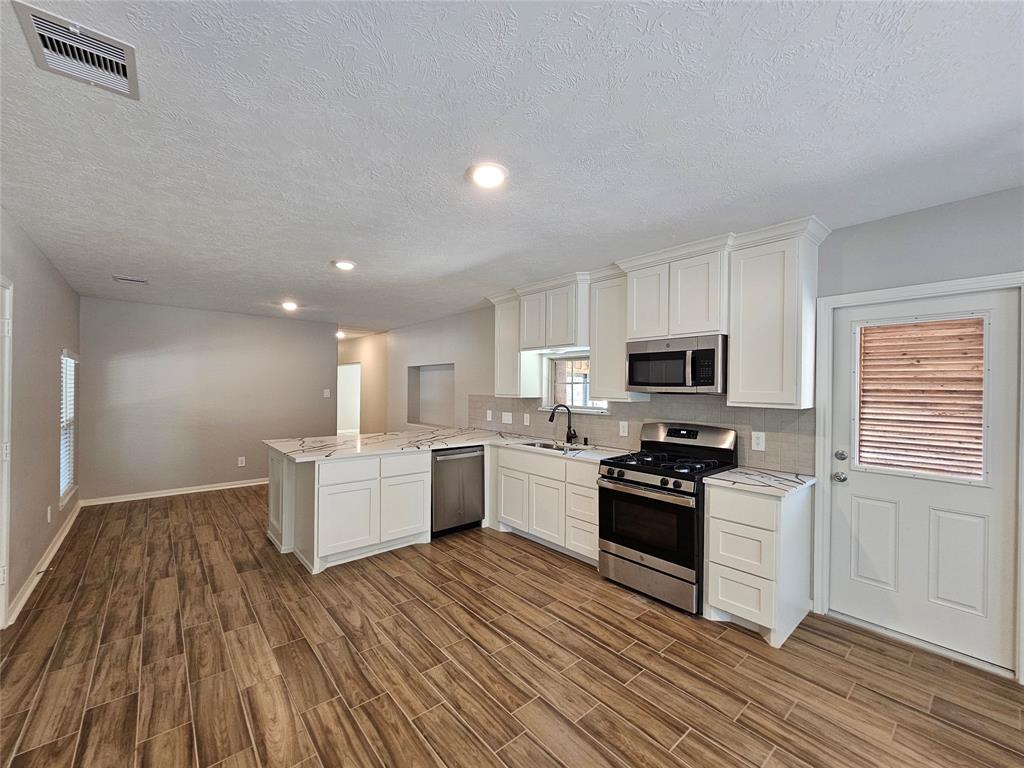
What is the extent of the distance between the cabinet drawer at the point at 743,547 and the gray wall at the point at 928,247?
1571 millimetres

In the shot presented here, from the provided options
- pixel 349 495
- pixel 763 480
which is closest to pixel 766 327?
pixel 763 480

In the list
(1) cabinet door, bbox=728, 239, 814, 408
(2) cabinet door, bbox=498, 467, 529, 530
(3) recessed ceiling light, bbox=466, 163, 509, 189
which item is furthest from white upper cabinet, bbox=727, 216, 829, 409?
(2) cabinet door, bbox=498, 467, 529, 530

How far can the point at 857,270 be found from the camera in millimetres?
2674

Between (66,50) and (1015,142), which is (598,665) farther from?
(66,50)

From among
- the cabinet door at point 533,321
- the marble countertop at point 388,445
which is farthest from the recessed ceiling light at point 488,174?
the marble countertop at point 388,445

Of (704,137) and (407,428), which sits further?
(407,428)

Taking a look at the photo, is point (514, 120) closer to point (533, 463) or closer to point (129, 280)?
point (533, 463)

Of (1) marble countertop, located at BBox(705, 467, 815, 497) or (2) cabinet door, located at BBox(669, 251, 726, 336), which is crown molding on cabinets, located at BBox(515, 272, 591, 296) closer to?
(2) cabinet door, located at BBox(669, 251, 726, 336)

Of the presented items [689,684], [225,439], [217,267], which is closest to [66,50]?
[217,267]

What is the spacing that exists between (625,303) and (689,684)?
8.49 feet

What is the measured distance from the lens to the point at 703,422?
3.35 meters

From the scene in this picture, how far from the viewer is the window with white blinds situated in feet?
13.6

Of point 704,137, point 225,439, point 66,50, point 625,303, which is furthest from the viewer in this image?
point 225,439

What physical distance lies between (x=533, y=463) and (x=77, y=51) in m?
3.49
